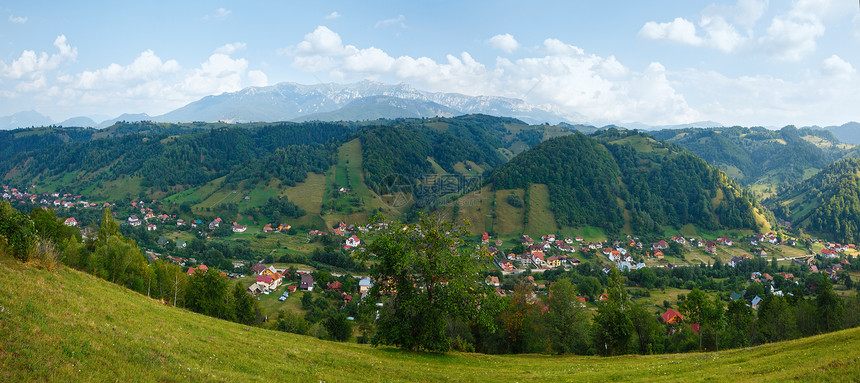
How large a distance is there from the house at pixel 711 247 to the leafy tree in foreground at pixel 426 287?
131 metres

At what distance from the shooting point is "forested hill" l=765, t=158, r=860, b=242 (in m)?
135

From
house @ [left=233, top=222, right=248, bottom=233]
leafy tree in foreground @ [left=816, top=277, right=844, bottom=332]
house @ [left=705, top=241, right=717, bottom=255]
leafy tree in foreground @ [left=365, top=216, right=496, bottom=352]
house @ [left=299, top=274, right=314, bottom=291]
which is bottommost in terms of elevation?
house @ [left=705, top=241, right=717, bottom=255]

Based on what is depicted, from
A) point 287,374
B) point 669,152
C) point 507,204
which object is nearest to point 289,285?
point 287,374

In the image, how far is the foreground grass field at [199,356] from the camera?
9141 mm

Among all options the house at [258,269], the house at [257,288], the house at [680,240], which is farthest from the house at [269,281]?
the house at [680,240]

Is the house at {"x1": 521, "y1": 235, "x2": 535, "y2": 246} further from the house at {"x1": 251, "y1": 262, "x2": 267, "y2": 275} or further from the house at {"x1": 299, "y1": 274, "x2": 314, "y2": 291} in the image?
the house at {"x1": 251, "y1": 262, "x2": 267, "y2": 275}

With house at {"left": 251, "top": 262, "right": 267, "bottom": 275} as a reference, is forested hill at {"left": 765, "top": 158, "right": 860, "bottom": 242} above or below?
above

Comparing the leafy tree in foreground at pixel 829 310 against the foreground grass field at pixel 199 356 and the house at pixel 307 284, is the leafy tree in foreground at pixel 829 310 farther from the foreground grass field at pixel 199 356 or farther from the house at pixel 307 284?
the house at pixel 307 284

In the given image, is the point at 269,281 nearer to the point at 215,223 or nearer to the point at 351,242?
the point at 351,242

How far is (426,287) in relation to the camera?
74.1ft

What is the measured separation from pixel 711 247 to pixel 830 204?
240 ft

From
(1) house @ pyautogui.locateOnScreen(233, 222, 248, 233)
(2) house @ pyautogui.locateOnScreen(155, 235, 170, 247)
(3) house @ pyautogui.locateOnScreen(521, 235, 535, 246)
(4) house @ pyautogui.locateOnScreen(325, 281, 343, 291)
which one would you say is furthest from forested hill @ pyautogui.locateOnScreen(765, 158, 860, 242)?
(2) house @ pyautogui.locateOnScreen(155, 235, 170, 247)

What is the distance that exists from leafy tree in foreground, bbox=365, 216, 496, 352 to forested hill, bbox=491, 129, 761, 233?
123267 millimetres

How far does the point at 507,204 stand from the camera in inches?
5610
